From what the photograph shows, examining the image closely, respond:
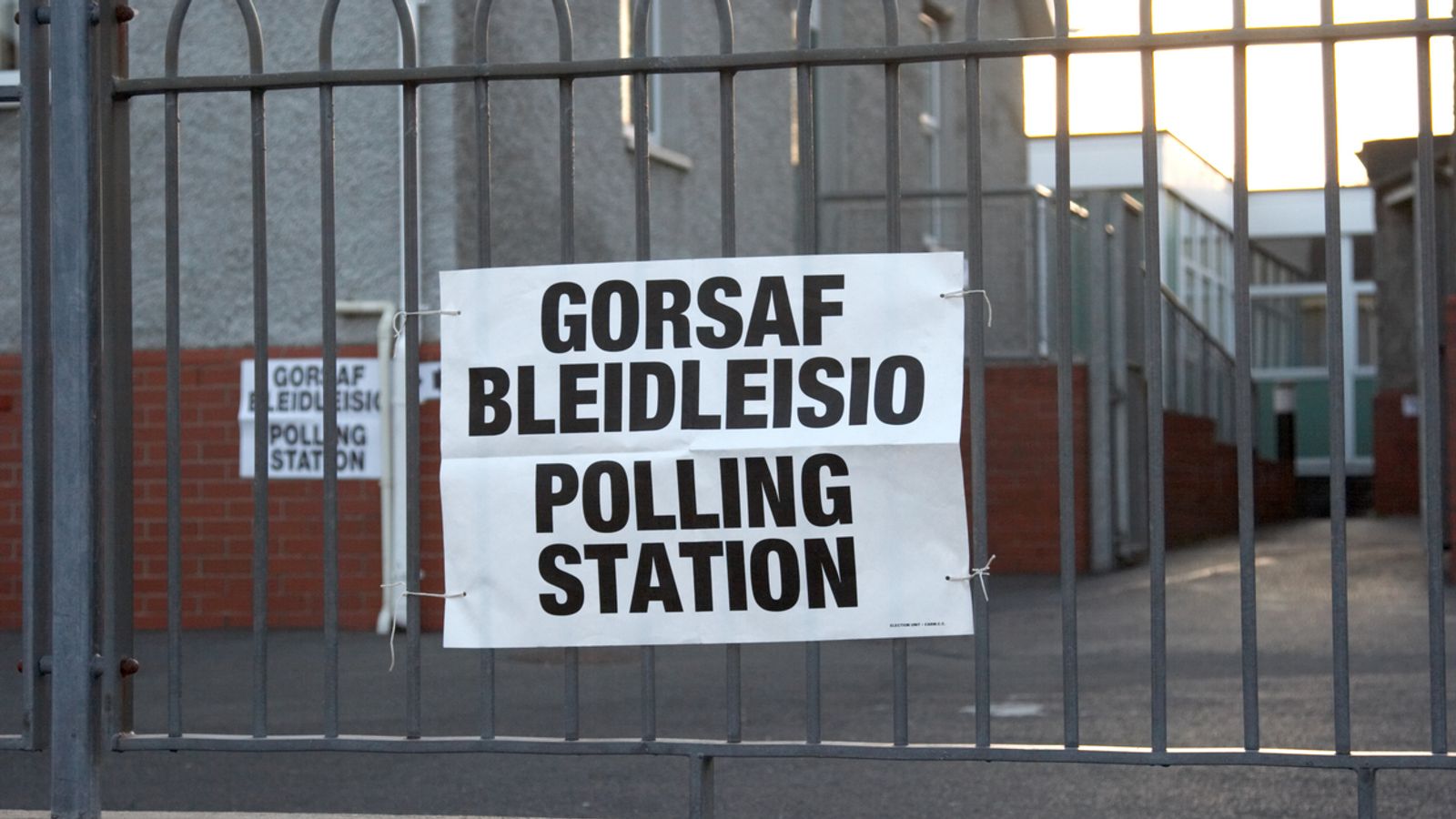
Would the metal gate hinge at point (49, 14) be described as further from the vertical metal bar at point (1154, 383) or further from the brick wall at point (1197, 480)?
the brick wall at point (1197, 480)

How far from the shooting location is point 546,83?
35.7 feet

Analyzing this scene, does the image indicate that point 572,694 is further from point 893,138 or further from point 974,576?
point 893,138

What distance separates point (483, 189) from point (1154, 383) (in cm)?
134

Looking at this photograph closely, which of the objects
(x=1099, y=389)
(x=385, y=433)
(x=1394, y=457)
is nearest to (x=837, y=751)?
(x=385, y=433)

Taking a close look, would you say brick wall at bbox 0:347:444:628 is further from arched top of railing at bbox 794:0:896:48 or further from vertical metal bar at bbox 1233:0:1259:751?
vertical metal bar at bbox 1233:0:1259:751

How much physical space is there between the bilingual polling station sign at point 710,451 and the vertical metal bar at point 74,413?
2.41 feet

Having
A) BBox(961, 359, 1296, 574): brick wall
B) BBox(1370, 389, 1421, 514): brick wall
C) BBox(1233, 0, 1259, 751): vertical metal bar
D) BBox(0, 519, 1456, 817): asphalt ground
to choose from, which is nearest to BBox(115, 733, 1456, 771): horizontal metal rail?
BBox(1233, 0, 1259, 751): vertical metal bar

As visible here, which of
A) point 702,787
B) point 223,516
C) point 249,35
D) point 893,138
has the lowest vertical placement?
point 702,787

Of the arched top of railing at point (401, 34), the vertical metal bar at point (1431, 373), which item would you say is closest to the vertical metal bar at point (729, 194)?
the arched top of railing at point (401, 34)

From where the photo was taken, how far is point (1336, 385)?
3.41 metres

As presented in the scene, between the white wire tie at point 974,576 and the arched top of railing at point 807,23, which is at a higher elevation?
the arched top of railing at point 807,23

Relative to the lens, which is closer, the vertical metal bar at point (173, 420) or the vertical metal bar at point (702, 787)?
the vertical metal bar at point (702, 787)

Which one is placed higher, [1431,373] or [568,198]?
[568,198]

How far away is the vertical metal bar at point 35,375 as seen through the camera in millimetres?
3789
